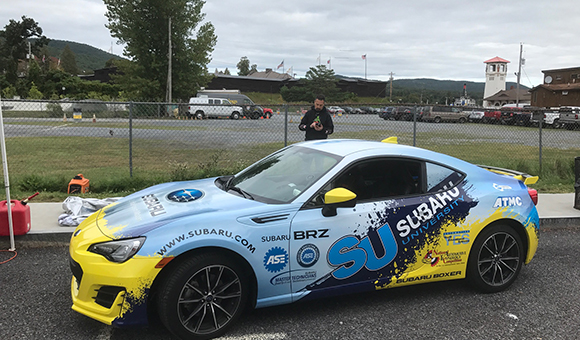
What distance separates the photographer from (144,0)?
4472cm

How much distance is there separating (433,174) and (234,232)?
1924mm

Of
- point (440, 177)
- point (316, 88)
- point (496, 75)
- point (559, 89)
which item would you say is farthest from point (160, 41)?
point (496, 75)

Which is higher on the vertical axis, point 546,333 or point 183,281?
point 183,281

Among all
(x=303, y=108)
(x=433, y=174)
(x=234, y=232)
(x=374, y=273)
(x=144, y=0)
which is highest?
(x=144, y=0)

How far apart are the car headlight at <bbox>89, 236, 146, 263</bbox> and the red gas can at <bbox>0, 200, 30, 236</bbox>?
2783 mm

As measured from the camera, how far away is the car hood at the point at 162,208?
312 centimetres

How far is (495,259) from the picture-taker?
4035mm

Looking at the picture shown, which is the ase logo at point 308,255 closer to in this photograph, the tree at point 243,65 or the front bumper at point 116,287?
the front bumper at point 116,287

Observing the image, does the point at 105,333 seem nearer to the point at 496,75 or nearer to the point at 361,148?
the point at 361,148

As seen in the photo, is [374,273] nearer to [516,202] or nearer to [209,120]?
[516,202]

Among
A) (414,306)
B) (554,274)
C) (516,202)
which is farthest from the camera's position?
(554,274)

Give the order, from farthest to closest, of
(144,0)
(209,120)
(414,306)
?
(144,0)
(209,120)
(414,306)

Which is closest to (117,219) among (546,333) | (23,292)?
(23,292)

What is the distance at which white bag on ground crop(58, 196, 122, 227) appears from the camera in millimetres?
5672
